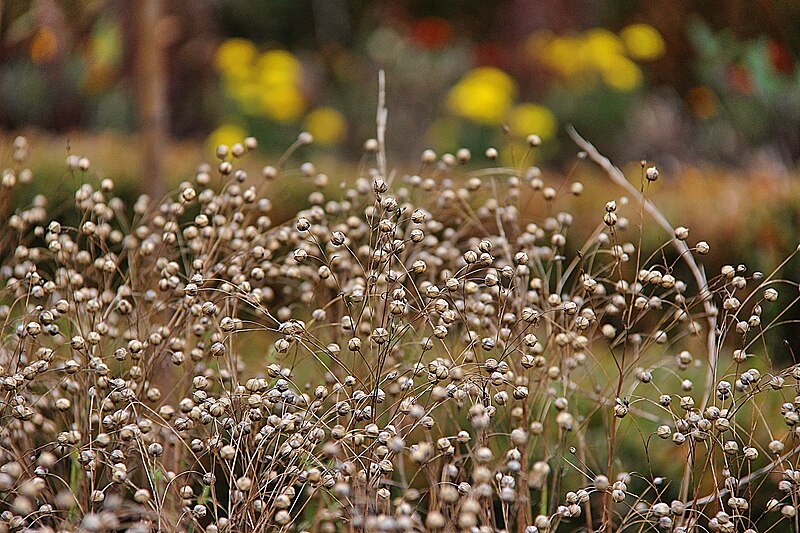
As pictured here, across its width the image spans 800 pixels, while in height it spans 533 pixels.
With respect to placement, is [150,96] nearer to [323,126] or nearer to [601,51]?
[323,126]

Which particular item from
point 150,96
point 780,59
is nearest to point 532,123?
point 780,59

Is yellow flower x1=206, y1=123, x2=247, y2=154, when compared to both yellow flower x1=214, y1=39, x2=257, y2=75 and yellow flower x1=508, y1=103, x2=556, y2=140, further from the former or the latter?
yellow flower x1=508, y1=103, x2=556, y2=140

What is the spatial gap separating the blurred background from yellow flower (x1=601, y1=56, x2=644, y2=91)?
0.05 feet

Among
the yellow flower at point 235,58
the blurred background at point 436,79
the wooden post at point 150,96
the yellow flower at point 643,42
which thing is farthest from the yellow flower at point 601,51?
the wooden post at point 150,96

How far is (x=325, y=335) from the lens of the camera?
2.63 meters

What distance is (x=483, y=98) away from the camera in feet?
20.1

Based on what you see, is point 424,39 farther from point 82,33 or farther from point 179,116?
point 82,33

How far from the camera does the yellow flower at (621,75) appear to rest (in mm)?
6664

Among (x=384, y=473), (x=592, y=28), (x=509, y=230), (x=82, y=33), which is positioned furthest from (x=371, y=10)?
(x=384, y=473)

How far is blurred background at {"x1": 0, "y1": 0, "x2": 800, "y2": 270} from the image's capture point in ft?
18.5

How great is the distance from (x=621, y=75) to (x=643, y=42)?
0.55 m

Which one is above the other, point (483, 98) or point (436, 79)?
point (483, 98)

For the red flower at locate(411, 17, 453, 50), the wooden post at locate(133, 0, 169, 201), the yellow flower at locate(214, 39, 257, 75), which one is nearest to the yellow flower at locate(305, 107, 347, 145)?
the yellow flower at locate(214, 39, 257, 75)

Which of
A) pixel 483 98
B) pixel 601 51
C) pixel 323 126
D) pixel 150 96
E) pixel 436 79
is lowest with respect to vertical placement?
pixel 323 126
